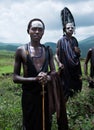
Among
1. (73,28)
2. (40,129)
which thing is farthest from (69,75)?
(40,129)

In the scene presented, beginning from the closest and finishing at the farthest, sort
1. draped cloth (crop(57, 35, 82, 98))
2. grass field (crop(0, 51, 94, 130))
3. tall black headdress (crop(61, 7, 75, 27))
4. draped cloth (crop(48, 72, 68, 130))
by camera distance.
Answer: draped cloth (crop(48, 72, 68, 130)) → grass field (crop(0, 51, 94, 130)) → draped cloth (crop(57, 35, 82, 98)) → tall black headdress (crop(61, 7, 75, 27))

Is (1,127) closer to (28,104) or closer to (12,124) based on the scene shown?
(12,124)

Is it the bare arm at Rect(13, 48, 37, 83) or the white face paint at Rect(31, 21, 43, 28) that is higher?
the white face paint at Rect(31, 21, 43, 28)

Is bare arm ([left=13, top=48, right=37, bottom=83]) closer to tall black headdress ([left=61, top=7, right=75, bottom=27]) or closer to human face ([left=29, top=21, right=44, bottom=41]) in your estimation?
human face ([left=29, top=21, right=44, bottom=41])

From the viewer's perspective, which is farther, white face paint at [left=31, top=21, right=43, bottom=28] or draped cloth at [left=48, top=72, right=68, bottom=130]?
white face paint at [left=31, top=21, right=43, bottom=28]

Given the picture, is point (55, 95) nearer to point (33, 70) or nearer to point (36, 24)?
point (33, 70)

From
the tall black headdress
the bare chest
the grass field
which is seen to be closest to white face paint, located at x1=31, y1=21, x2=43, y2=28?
the bare chest

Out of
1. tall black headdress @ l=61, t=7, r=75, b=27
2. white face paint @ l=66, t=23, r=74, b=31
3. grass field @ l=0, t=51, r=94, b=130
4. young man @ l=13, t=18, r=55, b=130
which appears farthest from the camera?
tall black headdress @ l=61, t=7, r=75, b=27

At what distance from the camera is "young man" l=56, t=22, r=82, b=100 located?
1141cm

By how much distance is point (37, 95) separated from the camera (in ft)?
21.8

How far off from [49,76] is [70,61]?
5.01m

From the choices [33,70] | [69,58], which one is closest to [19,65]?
[33,70]

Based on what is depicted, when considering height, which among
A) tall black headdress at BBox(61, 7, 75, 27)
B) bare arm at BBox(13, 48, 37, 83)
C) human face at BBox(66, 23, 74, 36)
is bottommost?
bare arm at BBox(13, 48, 37, 83)

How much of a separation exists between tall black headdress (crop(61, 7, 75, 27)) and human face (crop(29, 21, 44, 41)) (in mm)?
5107
